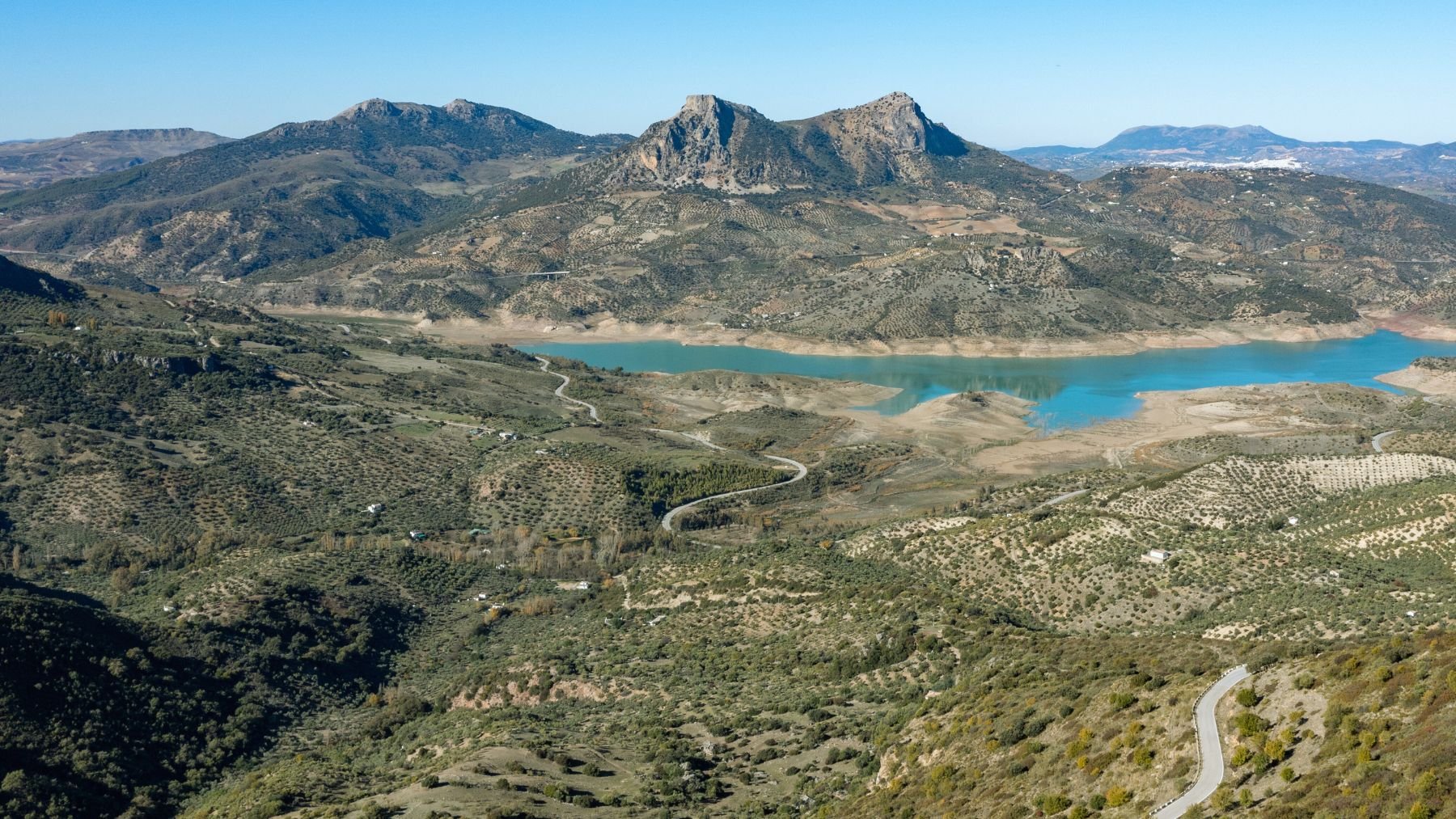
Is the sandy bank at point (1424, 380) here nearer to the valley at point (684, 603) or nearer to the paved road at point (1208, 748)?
the valley at point (684, 603)

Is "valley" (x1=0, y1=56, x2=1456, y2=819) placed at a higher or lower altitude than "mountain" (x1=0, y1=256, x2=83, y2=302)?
lower

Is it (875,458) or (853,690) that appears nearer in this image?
(853,690)

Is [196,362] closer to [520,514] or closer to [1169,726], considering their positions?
[520,514]

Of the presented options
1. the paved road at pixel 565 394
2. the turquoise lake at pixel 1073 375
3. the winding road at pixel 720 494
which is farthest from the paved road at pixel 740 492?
the turquoise lake at pixel 1073 375

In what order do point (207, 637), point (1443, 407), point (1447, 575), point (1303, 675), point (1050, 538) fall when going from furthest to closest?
1. point (1443, 407)
2. point (1050, 538)
3. point (207, 637)
4. point (1447, 575)
5. point (1303, 675)

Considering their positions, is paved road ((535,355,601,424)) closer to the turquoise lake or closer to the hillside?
the hillside

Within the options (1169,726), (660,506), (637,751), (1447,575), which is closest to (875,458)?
(660,506)

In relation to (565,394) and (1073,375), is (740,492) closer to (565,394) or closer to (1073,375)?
(565,394)

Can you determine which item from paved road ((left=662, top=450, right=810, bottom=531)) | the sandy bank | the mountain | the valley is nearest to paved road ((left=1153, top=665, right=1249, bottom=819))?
the valley

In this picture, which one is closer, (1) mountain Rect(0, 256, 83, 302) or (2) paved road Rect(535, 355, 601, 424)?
(1) mountain Rect(0, 256, 83, 302)
